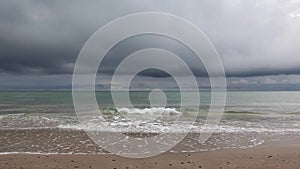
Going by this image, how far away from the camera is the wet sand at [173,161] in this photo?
9.43m

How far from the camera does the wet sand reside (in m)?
9.43

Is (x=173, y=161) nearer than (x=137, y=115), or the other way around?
(x=173, y=161)

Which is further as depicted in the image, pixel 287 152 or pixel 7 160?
pixel 287 152

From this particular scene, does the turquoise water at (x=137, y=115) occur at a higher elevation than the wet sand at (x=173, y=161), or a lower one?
higher

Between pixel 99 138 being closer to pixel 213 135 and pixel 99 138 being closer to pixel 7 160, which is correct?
pixel 7 160

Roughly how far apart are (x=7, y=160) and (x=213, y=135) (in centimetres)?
1086

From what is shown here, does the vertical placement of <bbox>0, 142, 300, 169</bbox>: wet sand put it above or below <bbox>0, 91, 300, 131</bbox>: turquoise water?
below

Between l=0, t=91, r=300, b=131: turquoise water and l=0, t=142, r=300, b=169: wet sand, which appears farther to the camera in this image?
l=0, t=91, r=300, b=131: turquoise water

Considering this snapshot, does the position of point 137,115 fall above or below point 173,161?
above

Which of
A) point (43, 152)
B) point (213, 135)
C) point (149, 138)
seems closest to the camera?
point (43, 152)

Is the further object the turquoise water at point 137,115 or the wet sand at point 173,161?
the turquoise water at point 137,115

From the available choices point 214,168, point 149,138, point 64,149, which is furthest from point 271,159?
point 64,149

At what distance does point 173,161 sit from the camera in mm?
10047

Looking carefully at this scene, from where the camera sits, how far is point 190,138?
49.0 ft
